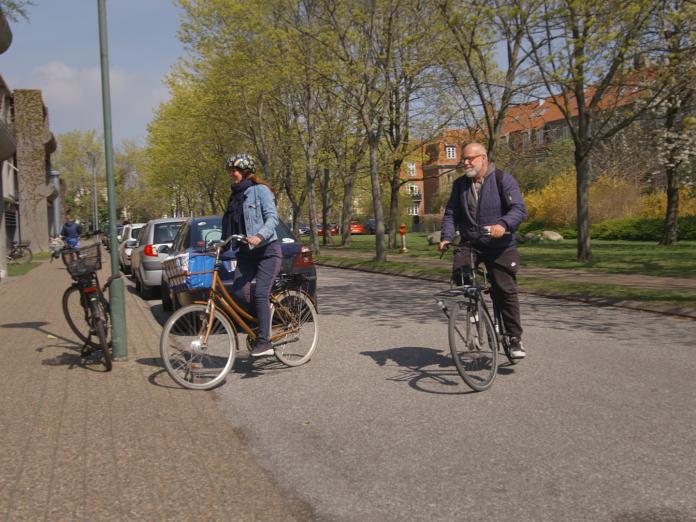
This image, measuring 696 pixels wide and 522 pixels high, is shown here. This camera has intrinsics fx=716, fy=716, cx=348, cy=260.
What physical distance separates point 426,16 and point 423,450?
73.0 ft

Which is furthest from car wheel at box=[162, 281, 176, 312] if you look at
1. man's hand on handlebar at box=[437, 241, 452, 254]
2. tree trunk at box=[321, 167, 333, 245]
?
tree trunk at box=[321, 167, 333, 245]

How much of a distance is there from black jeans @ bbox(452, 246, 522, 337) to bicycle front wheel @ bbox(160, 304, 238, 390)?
1992 mm

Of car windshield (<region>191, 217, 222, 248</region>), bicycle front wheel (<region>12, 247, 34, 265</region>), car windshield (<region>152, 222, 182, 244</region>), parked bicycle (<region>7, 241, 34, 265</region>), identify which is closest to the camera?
car windshield (<region>191, 217, 222, 248</region>)

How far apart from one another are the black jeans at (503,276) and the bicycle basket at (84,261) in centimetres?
339

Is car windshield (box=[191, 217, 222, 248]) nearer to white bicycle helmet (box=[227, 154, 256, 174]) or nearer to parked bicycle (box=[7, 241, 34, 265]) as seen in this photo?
white bicycle helmet (box=[227, 154, 256, 174])

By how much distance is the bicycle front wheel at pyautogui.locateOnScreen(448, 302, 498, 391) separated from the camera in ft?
17.8

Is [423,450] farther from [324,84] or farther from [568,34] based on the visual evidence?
[324,84]

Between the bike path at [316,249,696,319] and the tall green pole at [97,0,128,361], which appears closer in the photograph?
the tall green pole at [97,0,128,361]

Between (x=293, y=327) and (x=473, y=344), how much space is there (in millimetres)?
1854

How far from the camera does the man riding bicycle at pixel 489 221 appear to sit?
19.2ft

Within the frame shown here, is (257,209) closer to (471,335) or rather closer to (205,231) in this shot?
(471,335)

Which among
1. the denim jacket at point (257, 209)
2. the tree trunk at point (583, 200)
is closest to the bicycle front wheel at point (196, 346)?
the denim jacket at point (257, 209)

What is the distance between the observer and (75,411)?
17.0 feet

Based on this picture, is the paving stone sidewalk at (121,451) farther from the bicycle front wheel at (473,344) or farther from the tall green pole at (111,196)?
the bicycle front wheel at (473,344)
